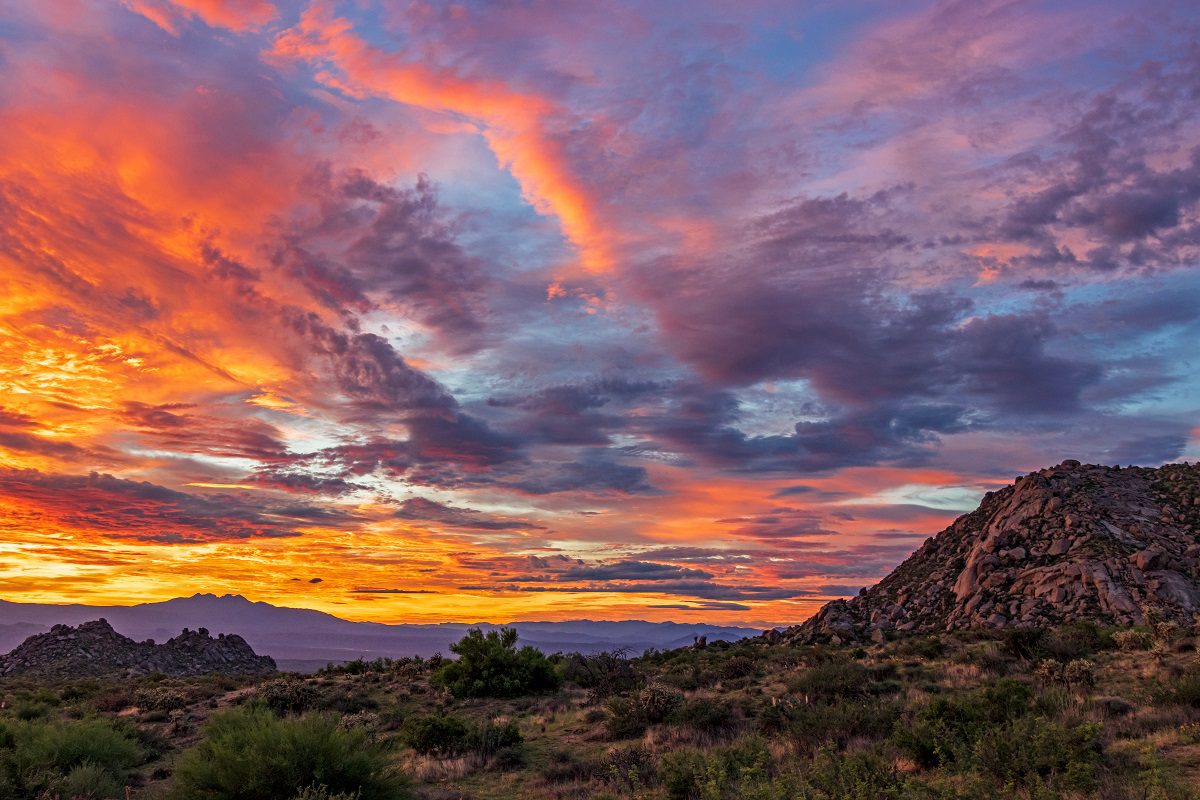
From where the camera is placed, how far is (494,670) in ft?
96.9

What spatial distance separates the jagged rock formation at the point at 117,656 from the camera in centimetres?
6406

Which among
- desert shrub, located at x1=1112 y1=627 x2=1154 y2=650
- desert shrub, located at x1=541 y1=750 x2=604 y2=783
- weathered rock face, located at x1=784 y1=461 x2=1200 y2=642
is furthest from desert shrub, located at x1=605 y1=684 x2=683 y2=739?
weathered rock face, located at x1=784 y1=461 x2=1200 y2=642

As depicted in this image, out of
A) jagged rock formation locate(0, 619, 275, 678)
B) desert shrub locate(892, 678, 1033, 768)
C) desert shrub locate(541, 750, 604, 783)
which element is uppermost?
desert shrub locate(892, 678, 1033, 768)

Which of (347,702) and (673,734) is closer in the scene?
(673,734)

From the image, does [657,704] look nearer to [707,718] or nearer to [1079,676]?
[707,718]

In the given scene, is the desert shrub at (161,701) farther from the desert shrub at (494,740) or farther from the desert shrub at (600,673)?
the desert shrub at (494,740)

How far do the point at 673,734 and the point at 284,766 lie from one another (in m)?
9.63

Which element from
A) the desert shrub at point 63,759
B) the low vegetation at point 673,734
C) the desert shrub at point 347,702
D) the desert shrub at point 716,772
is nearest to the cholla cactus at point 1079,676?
the low vegetation at point 673,734

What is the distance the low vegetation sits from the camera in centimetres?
1198

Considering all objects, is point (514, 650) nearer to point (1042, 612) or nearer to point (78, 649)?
point (1042, 612)

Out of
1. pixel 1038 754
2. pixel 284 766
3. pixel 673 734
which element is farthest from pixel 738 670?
pixel 284 766

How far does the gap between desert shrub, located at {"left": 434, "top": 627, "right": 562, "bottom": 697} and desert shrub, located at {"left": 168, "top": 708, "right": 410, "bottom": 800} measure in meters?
15.8

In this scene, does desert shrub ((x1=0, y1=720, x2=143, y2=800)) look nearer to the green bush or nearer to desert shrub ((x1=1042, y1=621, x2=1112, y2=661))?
the green bush

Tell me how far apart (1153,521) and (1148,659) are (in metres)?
44.2
